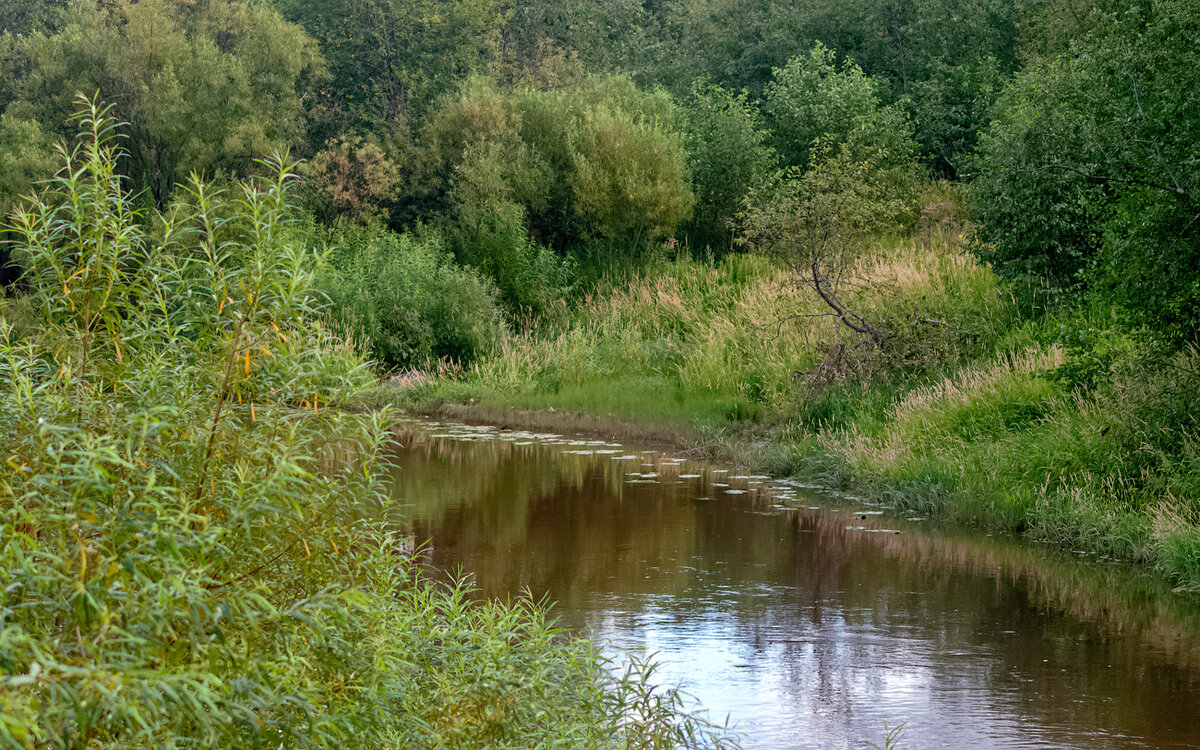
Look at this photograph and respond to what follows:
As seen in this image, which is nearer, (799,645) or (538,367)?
(799,645)

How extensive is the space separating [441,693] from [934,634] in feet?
16.8

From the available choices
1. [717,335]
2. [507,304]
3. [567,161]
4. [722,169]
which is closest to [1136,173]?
[717,335]

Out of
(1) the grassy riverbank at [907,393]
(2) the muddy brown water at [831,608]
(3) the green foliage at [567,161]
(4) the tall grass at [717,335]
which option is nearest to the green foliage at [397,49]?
(3) the green foliage at [567,161]

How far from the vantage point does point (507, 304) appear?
2825 cm

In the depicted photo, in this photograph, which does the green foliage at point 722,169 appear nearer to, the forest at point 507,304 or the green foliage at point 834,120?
the forest at point 507,304

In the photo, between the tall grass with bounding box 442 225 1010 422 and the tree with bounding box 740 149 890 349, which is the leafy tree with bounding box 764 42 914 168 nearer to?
the tall grass with bounding box 442 225 1010 422

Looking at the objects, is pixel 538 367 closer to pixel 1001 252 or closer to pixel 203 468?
pixel 1001 252

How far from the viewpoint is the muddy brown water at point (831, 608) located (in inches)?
296

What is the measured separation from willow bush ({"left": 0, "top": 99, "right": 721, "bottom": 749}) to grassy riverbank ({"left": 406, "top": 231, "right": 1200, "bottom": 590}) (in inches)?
323

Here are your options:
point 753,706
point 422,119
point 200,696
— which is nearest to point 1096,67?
point 753,706

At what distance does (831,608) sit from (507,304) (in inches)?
742

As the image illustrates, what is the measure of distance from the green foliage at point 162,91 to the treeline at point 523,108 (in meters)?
0.07

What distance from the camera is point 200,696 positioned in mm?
3322

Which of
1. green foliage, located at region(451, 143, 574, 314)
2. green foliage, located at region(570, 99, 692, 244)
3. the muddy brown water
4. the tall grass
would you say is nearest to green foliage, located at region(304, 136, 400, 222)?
green foliage, located at region(451, 143, 574, 314)
